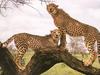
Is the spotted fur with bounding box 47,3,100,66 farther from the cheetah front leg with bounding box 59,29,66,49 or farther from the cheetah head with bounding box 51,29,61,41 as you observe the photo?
the cheetah head with bounding box 51,29,61,41

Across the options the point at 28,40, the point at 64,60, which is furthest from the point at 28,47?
the point at 64,60

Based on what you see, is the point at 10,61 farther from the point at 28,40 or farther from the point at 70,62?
the point at 70,62

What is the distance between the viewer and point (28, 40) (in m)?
12.7

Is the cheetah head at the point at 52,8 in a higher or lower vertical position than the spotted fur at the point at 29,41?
higher

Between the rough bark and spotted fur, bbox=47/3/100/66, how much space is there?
9.7 inches

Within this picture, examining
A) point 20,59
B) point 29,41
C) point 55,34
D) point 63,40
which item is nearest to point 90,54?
point 63,40

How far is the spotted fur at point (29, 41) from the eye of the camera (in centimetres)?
1212

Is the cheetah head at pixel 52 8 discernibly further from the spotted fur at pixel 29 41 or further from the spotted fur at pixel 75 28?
the spotted fur at pixel 29 41

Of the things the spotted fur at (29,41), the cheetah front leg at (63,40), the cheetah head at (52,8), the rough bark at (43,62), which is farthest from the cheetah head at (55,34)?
the rough bark at (43,62)

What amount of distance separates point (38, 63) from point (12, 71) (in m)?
0.82

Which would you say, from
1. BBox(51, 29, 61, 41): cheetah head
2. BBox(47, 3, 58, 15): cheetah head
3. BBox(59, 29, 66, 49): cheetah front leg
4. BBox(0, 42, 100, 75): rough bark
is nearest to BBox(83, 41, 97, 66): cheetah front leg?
BBox(0, 42, 100, 75): rough bark

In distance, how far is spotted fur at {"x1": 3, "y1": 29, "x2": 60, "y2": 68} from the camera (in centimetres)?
1212

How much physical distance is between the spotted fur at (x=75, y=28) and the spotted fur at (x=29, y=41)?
10.7 inches

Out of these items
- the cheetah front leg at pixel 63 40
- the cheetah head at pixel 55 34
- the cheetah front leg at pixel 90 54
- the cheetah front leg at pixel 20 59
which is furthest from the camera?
the cheetah head at pixel 55 34
